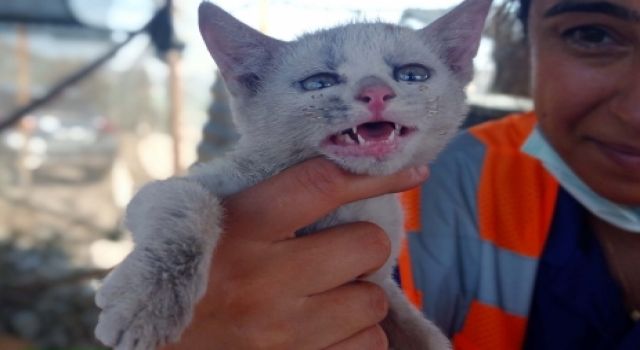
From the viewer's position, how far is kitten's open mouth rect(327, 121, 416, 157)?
3.43ft

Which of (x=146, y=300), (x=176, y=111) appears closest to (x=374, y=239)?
(x=146, y=300)

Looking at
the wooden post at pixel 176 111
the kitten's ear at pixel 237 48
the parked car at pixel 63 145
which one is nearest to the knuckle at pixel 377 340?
the kitten's ear at pixel 237 48

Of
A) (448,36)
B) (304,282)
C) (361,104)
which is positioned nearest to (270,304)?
(304,282)

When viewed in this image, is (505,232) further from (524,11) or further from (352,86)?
(352,86)

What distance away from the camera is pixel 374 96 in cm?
101

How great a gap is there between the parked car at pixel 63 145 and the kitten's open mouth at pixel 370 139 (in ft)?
14.0

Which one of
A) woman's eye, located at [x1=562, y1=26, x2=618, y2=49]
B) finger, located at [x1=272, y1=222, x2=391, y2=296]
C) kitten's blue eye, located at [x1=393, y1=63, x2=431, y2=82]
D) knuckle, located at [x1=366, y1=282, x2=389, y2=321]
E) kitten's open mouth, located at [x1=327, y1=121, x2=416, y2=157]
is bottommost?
knuckle, located at [x1=366, y1=282, x2=389, y2=321]

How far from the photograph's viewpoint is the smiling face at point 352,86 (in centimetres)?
105

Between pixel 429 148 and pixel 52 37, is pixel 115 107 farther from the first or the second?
pixel 429 148

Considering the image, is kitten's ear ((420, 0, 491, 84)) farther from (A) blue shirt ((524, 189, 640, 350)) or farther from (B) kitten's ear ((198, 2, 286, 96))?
(A) blue shirt ((524, 189, 640, 350))

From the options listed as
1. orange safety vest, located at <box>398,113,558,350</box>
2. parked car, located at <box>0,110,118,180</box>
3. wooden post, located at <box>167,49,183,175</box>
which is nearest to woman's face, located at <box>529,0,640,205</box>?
orange safety vest, located at <box>398,113,558,350</box>

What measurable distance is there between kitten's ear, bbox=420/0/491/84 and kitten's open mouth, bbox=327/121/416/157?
319 mm

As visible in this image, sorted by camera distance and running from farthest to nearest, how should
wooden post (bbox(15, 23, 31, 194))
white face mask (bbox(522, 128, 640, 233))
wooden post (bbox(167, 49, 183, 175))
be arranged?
wooden post (bbox(15, 23, 31, 194)) < wooden post (bbox(167, 49, 183, 175)) < white face mask (bbox(522, 128, 640, 233))

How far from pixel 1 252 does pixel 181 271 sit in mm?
4186
